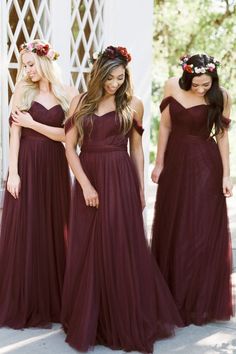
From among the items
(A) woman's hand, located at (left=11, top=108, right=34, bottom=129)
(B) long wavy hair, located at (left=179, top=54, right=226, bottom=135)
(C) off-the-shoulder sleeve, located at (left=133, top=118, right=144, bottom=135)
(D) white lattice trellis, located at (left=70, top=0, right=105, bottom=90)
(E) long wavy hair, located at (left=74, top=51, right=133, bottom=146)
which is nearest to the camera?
(E) long wavy hair, located at (left=74, top=51, right=133, bottom=146)

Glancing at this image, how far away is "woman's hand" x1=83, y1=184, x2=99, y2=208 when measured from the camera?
3.62 m

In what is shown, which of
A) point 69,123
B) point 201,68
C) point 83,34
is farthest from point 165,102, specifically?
point 83,34

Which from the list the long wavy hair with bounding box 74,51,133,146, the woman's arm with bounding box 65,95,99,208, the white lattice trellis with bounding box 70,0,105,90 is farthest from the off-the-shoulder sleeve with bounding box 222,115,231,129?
the white lattice trellis with bounding box 70,0,105,90

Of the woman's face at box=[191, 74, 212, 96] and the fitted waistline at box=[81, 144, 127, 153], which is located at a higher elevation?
the woman's face at box=[191, 74, 212, 96]

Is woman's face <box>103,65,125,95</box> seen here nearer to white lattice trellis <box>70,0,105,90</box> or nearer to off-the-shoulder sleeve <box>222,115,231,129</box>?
off-the-shoulder sleeve <box>222,115,231,129</box>

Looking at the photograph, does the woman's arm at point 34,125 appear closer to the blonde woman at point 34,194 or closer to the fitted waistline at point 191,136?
the blonde woman at point 34,194

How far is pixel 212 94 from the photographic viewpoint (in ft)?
13.3

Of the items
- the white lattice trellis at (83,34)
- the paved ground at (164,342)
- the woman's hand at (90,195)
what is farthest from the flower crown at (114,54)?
the white lattice trellis at (83,34)

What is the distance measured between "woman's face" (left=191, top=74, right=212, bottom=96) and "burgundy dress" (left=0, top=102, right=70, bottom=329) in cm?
92

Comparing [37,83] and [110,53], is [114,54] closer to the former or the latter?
[110,53]

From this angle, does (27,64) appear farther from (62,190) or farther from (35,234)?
(35,234)

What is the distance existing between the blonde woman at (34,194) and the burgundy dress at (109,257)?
356mm

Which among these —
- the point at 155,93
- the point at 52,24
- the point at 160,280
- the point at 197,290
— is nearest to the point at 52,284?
the point at 160,280

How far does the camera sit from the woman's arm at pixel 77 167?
11.9 ft
